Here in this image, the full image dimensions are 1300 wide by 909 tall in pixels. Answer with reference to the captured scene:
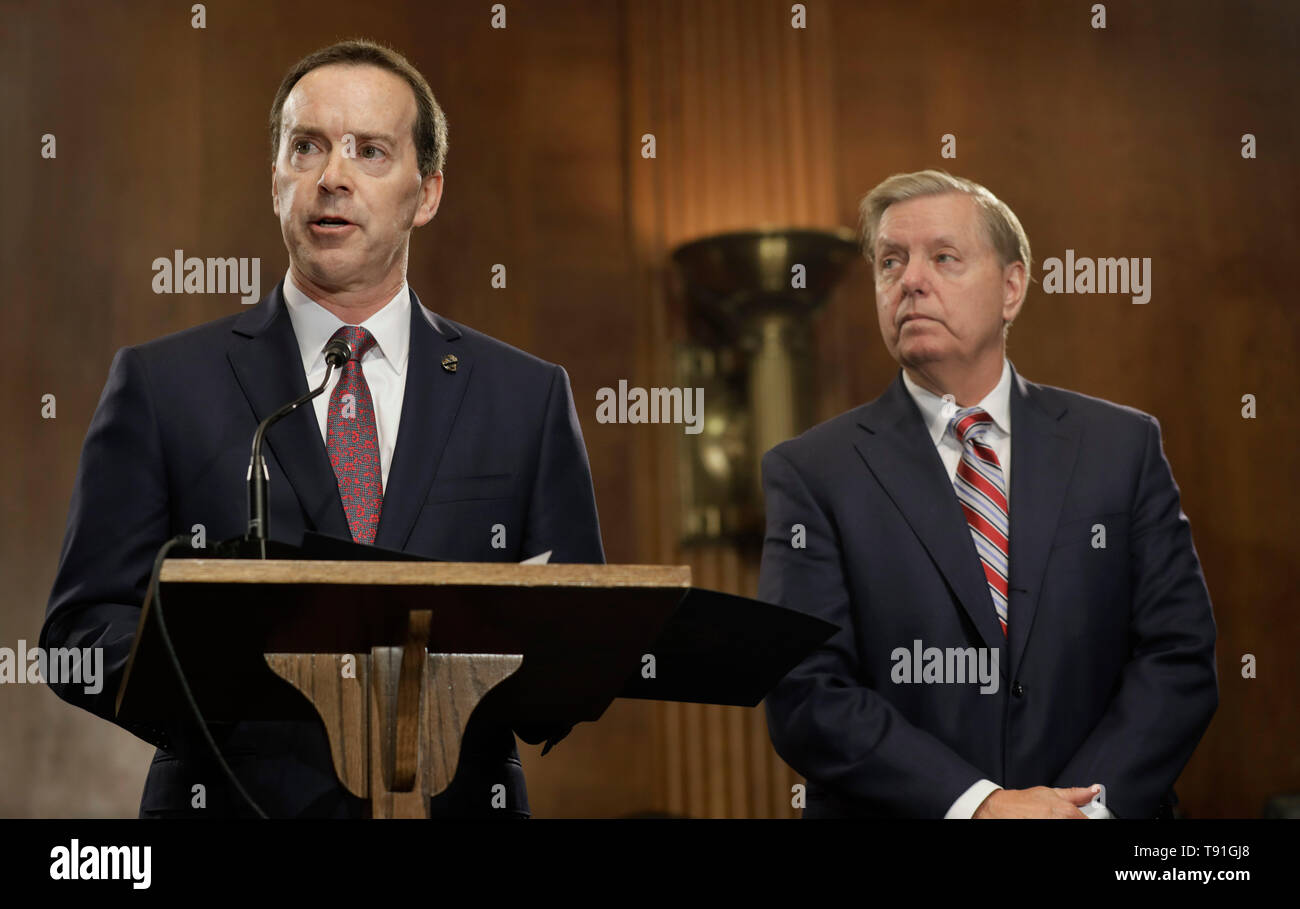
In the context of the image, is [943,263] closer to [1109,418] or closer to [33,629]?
[1109,418]

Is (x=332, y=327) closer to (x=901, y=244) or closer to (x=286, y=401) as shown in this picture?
(x=286, y=401)

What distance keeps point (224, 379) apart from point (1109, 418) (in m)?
1.52

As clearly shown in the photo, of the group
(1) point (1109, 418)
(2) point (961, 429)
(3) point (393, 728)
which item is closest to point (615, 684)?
(3) point (393, 728)

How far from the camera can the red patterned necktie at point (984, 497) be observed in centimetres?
273

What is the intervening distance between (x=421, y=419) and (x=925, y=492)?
0.94 meters

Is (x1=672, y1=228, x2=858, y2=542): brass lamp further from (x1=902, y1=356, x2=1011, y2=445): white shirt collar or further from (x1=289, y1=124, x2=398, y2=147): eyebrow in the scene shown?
(x1=289, y1=124, x2=398, y2=147): eyebrow

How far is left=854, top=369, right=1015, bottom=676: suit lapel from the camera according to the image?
266 centimetres

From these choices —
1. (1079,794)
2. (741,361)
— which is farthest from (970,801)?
(741,361)

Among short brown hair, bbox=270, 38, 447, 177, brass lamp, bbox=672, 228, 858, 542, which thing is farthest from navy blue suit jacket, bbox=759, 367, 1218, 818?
brass lamp, bbox=672, 228, 858, 542

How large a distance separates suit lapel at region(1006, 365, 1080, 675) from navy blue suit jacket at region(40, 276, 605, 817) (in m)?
0.75

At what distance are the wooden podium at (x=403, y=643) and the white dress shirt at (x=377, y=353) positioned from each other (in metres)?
0.53

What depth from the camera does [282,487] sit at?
2158 mm

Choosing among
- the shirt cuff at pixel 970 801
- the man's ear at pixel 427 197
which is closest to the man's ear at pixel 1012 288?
the shirt cuff at pixel 970 801
